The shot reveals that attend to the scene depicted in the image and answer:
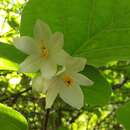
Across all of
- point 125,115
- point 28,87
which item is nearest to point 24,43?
point 125,115

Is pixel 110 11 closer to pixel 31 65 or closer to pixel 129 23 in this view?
pixel 129 23

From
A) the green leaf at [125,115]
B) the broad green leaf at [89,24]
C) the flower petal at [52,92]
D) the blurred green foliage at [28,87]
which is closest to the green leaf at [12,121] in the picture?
the flower petal at [52,92]

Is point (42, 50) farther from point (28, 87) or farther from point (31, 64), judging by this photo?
point (28, 87)

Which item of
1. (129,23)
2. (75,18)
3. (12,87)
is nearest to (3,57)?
(75,18)

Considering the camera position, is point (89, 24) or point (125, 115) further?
point (125, 115)

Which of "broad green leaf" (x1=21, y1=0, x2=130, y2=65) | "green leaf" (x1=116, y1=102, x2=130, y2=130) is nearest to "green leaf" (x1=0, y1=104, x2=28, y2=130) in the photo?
"broad green leaf" (x1=21, y1=0, x2=130, y2=65)

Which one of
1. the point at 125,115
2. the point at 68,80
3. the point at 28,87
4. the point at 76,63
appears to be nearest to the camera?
the point at 76,63

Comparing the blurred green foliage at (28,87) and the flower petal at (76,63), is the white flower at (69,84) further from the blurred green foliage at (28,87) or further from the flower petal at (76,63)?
the blurred green foliage at (28,87)
